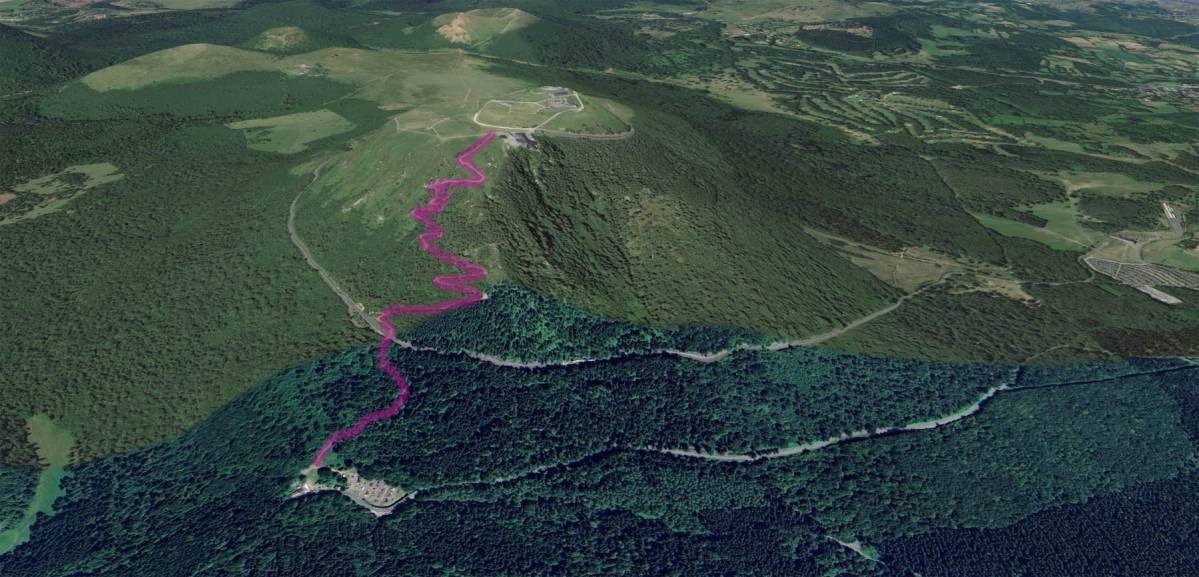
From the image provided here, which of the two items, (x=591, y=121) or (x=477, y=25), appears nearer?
(x=591, y=121)

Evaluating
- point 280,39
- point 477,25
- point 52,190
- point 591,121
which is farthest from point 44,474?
point 477,25

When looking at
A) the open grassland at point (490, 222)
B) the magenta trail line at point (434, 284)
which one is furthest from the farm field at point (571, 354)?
the open grassland at point (490, 222)

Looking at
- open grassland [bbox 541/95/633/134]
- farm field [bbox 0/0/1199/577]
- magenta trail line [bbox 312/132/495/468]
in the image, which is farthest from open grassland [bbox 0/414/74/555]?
open grassland [bbox 541/95/633/134]

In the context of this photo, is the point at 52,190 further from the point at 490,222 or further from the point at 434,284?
the point at 490,222

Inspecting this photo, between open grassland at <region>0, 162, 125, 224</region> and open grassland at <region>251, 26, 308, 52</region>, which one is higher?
open grassland at <region>251, 26, 308, 52</region>

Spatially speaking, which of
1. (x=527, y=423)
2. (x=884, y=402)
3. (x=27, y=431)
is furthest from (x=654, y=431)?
(x=27, y=431)

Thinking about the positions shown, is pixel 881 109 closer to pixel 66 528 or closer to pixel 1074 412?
pixel 1074 412

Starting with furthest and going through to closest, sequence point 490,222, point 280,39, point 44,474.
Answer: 1. point 280,39
2. point 490,222
3. point 44,474

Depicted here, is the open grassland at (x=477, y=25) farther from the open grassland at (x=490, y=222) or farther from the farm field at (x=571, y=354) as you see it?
the farm field at (x=571, y=354)

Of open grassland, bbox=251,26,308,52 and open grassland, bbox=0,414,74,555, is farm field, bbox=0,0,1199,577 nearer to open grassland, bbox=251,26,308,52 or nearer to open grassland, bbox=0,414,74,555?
open grassland, bbox=0,414,74,555
